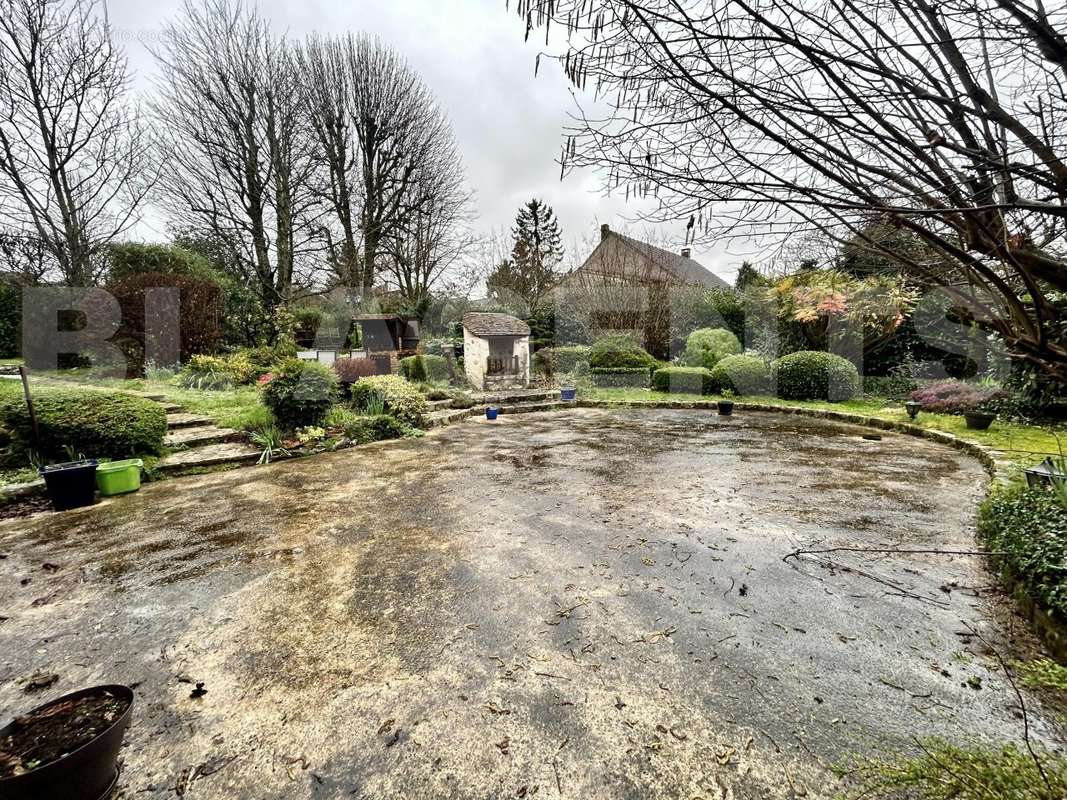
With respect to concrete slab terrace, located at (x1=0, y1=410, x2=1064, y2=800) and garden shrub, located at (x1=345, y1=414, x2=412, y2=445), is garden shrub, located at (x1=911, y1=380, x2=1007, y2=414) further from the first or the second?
garden shrub, located at (x1=345, y1=414, x2=412, y2=445)

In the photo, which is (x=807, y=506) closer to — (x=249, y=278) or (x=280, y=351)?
(x=280, y=351)

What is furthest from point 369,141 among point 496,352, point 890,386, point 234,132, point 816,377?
point 890,386

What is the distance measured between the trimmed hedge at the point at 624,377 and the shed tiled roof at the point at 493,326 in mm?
2789

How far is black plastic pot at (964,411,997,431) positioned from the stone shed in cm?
929

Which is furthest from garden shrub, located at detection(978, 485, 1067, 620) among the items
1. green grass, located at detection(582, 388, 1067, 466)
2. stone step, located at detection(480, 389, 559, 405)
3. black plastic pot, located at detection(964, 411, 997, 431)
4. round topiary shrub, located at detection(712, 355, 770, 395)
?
stone step, located at detection(480, 389, 559, 405)

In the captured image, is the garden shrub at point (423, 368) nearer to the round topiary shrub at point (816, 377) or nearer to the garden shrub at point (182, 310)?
the garden shrub at point (182, 310)

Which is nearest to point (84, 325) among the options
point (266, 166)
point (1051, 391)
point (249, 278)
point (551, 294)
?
point (249, 278)

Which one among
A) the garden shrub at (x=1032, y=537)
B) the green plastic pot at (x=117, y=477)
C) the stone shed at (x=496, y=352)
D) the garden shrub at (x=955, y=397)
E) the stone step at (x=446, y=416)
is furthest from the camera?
the stone shed at (x=496, y=352)

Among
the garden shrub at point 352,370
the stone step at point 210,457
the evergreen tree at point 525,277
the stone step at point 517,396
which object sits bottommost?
the stone step at point 210,457

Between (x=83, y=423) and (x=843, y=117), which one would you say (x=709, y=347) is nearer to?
(x=843, y=117)

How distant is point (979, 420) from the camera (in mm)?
6777

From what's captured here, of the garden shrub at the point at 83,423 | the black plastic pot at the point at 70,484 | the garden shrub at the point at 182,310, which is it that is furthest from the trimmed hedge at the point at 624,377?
the black plastic pot at the point at 70,484

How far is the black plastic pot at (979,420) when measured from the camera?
6.73 meters

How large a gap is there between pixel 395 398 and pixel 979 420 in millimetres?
9858
